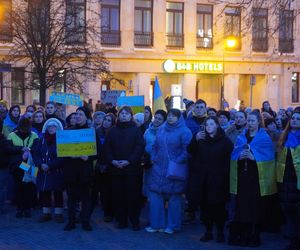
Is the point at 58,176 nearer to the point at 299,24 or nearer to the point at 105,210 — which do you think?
the point at 105,210

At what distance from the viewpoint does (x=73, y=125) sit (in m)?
9.39

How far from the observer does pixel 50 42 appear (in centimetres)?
1662

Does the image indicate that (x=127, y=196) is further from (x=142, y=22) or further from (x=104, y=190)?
(x=142, y=22)

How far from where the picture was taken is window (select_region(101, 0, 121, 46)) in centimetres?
3425

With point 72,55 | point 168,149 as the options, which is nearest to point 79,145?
point 168,149

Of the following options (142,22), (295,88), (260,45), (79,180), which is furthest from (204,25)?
(79,180)

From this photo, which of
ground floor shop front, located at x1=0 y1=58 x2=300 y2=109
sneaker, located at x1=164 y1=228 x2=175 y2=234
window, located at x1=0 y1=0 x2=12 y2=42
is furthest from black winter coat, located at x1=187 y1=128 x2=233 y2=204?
ground floor shop front, located at x1=0 y1=58 x2=300 y2=109

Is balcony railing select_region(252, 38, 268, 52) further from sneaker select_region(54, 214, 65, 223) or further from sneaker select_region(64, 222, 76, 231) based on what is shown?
sneaker select_region(64, 222, 76, 231)

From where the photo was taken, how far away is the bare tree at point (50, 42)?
1653cm

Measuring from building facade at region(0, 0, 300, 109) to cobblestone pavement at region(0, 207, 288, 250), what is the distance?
2417 cm

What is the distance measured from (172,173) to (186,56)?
2772 cm

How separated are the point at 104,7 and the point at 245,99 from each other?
12.0m

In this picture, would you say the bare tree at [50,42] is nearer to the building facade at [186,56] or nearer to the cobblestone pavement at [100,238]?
the cobblestone pavement at [100,238]

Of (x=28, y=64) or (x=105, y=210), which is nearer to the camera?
(x=105, y=210)
